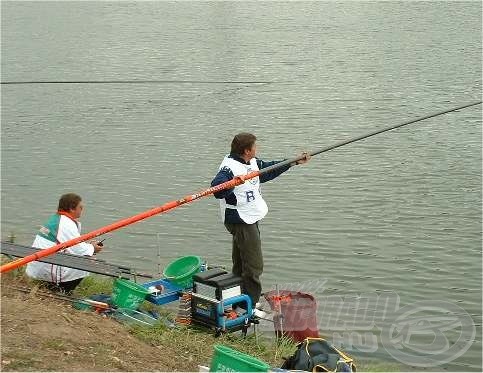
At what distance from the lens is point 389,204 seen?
504 inches

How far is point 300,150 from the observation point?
1608cm

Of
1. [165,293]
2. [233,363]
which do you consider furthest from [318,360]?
→ [165,293]

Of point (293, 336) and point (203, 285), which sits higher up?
point (203, 285)

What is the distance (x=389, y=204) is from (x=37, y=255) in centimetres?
789

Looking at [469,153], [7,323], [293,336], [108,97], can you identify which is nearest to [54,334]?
[7,323]

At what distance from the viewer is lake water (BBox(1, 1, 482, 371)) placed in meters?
9.88

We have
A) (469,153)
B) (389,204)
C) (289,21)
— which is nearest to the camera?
(389,204)

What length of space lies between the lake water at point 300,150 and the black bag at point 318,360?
185 cm

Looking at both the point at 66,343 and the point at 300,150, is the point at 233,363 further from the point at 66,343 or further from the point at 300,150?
the point at 300,150

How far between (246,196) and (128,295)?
141 cm

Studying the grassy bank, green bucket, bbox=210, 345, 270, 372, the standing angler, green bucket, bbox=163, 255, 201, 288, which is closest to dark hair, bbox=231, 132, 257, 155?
the standing angler

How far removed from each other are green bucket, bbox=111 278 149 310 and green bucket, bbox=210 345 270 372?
215 cm

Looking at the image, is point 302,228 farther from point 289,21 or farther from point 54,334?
point 289,21

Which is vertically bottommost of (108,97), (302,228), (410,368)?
(410,368)
